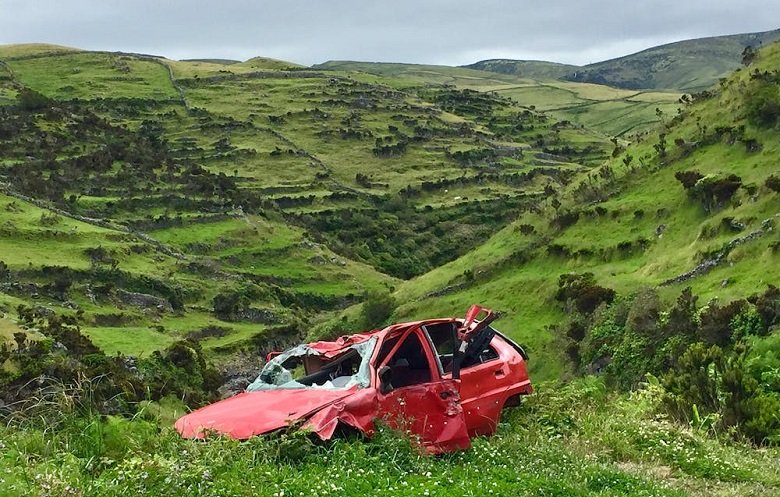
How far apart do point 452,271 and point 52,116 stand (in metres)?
68.5

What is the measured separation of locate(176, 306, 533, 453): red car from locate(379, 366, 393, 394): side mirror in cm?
2

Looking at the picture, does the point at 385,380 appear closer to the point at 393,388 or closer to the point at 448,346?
the point at 393,388

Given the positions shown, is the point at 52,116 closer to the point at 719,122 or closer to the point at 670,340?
the point at 719,122

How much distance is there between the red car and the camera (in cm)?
881

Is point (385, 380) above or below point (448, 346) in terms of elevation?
above

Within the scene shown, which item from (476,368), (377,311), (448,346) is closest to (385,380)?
(476,368)

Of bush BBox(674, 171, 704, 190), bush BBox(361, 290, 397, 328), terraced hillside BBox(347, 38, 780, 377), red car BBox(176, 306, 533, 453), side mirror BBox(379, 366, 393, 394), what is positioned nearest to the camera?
red car BBox(176, 306, 533, 453)

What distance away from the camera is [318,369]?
11211 millimetres

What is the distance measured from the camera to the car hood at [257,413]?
28.1 feet

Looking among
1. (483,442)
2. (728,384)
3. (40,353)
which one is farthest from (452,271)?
(483,442)

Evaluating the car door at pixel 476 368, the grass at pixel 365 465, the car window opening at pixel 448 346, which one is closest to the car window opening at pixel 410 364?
the car door at pixel 476 368

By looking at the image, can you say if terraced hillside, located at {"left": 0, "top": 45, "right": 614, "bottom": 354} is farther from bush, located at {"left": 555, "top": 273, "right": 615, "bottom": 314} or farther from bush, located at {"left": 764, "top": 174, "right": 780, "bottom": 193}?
bush, located at {"left": 764, "top": 174, "right": 780, "bottom": 193}

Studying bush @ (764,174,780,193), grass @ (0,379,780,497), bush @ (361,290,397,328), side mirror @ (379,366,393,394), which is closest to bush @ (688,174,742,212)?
bush @ (764,174,780,193)

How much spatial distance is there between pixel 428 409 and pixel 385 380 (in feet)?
2.25
